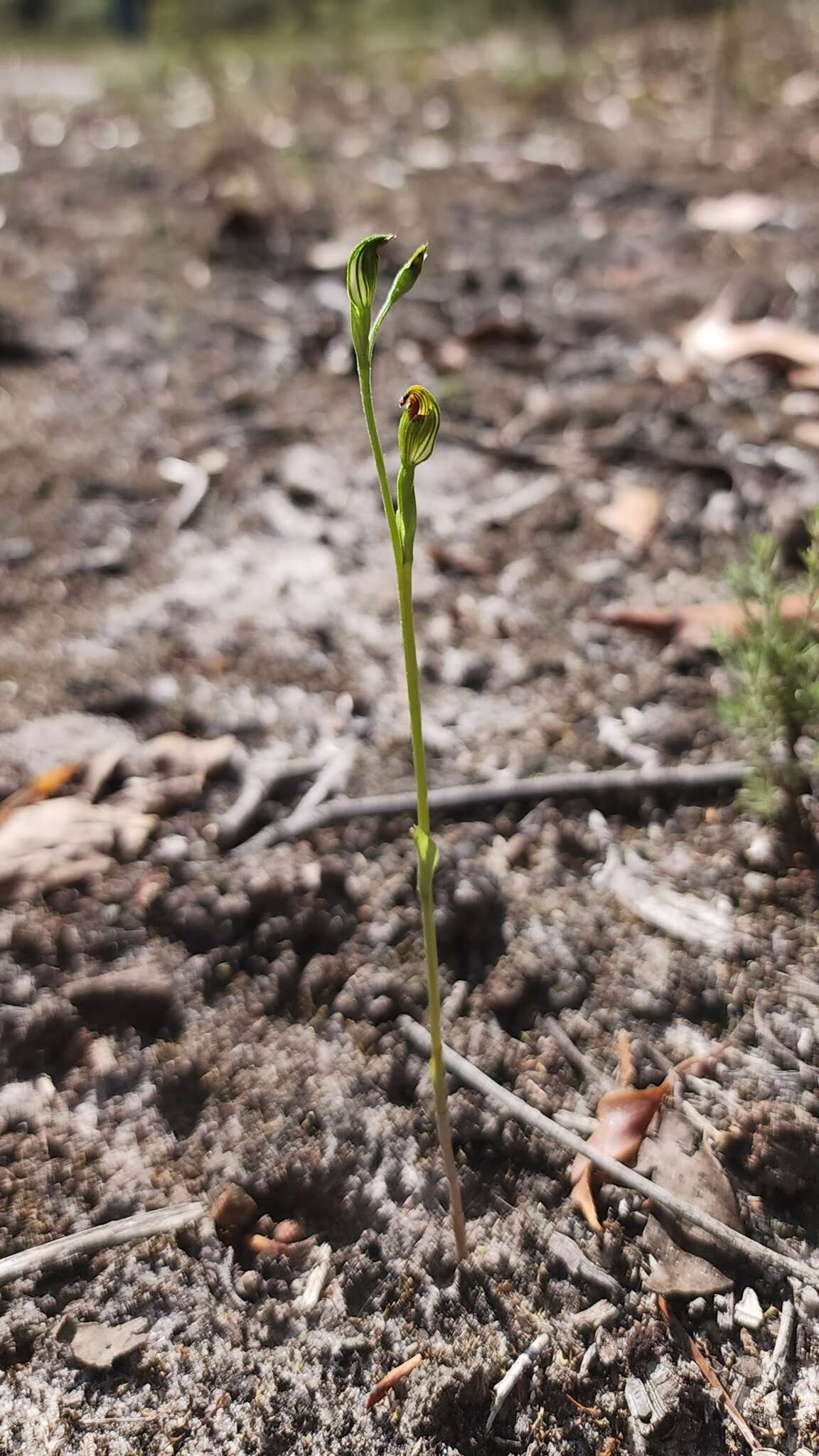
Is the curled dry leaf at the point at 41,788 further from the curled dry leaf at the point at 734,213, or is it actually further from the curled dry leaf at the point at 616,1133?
the curled dry leaf at the point at 734,213

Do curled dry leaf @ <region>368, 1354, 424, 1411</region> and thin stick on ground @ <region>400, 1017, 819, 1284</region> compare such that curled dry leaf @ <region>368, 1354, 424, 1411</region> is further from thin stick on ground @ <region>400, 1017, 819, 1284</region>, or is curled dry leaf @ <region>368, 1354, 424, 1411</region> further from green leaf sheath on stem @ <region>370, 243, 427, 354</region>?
green leaf sheath on stem @ <region>370, 243, 427, 354</region>

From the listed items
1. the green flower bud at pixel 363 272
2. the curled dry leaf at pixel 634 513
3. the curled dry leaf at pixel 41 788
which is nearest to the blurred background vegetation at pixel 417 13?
the curled dry leaf at pixel 634 513

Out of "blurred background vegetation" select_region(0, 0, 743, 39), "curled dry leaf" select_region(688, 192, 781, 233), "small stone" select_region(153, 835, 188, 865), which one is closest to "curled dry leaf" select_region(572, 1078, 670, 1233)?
"small stone" select_region(153, 835, 188, 865)

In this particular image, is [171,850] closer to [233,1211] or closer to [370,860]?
[370,860]

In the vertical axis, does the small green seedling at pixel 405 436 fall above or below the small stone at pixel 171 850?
above

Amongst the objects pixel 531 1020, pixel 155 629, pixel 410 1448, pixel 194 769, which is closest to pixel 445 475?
pixel 155 629

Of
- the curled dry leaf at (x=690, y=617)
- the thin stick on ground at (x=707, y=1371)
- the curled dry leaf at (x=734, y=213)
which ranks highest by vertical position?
the curled dry leaf at (x=734, y=213)

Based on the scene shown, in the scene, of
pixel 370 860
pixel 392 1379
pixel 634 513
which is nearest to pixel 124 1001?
pixel 370 860
